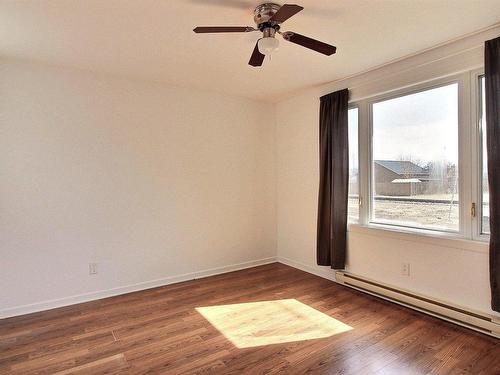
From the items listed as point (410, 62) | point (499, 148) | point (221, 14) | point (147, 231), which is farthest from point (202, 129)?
point (499, 148)

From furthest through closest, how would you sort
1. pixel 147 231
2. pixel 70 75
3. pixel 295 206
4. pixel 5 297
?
pixel 295 206
pixel 147 231
pixel 70 75
pixel 5 297

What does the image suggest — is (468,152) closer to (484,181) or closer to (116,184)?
(484,181)

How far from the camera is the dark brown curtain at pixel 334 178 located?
3574mm

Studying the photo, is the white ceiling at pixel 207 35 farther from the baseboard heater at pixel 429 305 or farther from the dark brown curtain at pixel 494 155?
the baseboard heater at pixel 429 305

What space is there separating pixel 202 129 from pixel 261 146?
3.29 feet

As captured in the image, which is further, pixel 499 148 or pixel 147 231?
pixel 147 231

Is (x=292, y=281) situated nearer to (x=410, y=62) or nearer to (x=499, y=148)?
(x=499, y=148)

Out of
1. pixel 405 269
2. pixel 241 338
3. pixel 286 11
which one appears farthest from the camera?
pixel 405 269

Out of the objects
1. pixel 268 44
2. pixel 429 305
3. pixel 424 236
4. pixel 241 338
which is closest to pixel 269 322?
pixel 241 338

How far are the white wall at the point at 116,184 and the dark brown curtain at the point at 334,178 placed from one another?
110cm

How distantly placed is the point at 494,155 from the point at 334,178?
1567 mm

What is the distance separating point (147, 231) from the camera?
362 centimetres

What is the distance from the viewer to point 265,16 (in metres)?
2.10

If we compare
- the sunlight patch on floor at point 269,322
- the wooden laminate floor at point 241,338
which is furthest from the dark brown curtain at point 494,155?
the sunlight patch on floor at point 269,322
